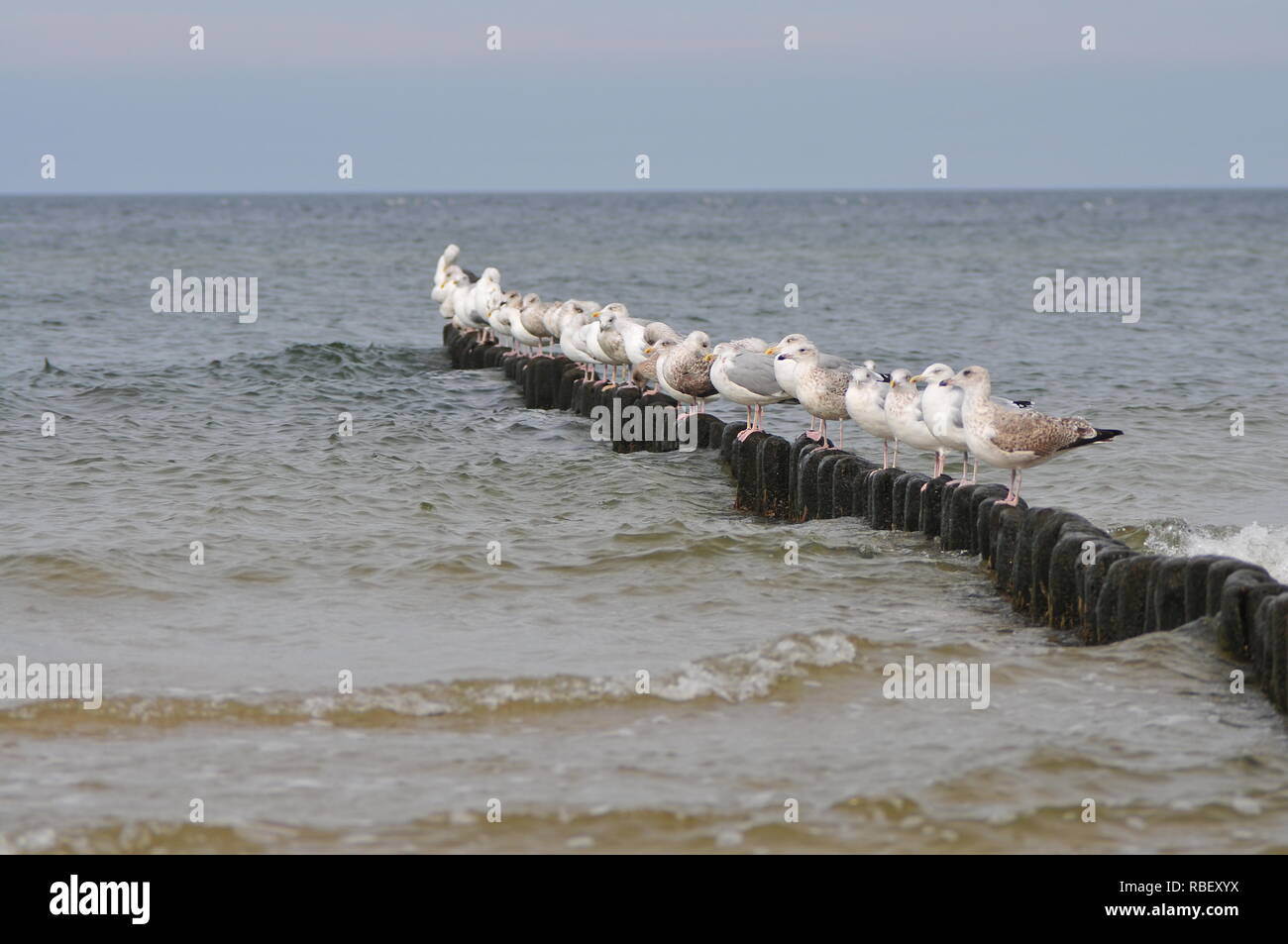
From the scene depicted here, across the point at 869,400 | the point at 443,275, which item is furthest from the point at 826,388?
the point at 443,275

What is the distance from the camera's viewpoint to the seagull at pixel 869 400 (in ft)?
33.5

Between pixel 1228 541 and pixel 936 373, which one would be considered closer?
→ pixel 936 373

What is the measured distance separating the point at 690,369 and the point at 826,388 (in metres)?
1.91

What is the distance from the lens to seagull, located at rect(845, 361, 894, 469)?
33.5 ft

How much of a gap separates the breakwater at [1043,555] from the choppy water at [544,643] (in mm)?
176

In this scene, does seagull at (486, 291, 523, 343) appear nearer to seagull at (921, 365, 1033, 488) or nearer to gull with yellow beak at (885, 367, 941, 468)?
gull with yellow beak at (885, 367, 941, 468)

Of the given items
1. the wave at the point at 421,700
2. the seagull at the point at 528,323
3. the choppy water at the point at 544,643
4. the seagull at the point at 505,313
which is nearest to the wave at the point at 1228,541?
the choppy water at the point at 544,643

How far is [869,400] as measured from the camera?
10250mm

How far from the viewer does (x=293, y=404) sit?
18.1m

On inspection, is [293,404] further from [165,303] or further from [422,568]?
[165,303]

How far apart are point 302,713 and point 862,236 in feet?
223

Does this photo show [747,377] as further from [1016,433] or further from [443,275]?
[443,275]

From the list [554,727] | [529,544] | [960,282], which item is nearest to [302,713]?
[554,727]

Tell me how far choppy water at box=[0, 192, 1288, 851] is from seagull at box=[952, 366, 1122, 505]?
0.78m
